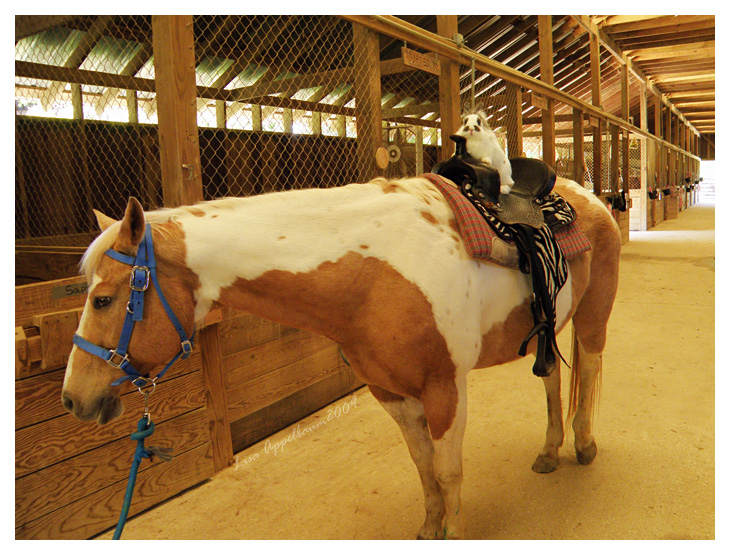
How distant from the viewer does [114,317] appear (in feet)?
4.03

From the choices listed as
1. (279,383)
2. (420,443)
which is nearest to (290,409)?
(279,383)

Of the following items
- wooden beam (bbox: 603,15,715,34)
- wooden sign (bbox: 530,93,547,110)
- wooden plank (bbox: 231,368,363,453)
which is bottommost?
wooden plank (bbox: 231,368,363,453)

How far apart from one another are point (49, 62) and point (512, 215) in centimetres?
452

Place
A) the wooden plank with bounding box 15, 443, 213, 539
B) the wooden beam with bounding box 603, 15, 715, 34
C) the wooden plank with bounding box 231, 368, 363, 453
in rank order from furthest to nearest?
the wooden beam with bounding box 603, 15, 715, 34 → the wooden plank with bounding box 231, 368, 363, 453 → the wooden plank with bounding box 15, 443, 213, 539

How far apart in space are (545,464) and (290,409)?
1.35 m

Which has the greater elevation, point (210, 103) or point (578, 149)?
point (210, 103)

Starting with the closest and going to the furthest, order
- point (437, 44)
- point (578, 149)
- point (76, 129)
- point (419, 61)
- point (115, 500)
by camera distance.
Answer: point (115, 500) → point (419, 61) → point (437, 44) → point (76, 129) → point (578, 149)

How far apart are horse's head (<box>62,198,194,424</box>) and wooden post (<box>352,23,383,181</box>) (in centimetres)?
189

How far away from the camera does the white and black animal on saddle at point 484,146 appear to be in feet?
6.77

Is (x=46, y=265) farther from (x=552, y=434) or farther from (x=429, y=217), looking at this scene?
(x=552, y=434)

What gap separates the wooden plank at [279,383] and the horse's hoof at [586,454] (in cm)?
145

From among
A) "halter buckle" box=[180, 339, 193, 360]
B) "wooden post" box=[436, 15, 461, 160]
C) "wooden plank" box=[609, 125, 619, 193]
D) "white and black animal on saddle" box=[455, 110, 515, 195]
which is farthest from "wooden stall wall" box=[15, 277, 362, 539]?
"wooden plank" box=[609, 125, 619, 193]

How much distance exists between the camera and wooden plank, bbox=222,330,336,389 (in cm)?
252

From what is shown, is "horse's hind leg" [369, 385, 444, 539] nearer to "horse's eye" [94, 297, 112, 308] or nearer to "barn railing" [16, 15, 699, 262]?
"horse's eye" [94, 297, 112, 308]
